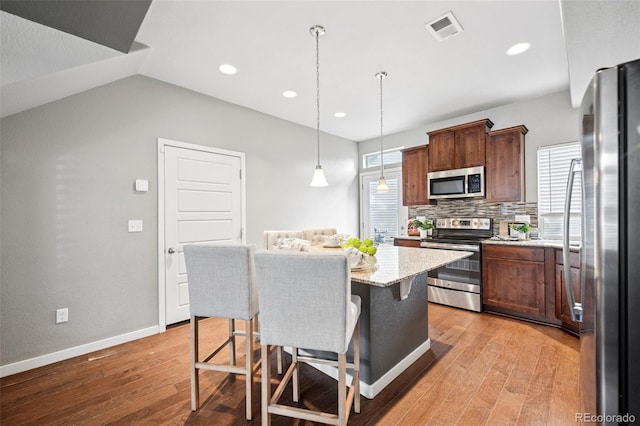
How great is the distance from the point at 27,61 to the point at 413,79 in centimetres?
318

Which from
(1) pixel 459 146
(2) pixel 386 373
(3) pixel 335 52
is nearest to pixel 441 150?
(1) pixel 459 146

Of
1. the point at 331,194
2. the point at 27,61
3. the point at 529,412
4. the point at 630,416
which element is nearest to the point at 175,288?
the point at 27,61

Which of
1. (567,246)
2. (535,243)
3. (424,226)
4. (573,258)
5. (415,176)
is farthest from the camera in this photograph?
(415,176)

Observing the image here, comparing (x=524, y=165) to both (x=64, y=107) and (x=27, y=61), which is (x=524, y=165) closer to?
(x=27, y=61)

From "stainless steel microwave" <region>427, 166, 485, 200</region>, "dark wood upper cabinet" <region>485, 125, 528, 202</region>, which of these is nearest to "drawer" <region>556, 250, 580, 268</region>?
"dark wood upper cabinet" <region>485, 125, 528, 202</region>

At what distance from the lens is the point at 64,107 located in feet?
8.31

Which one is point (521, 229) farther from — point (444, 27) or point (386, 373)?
point (386, 373)

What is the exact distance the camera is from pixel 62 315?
2.51m

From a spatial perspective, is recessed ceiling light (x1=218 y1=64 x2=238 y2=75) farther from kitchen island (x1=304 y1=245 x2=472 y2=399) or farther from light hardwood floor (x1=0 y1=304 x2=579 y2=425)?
light hardwood floor (x1=0 y1=304 x2=579 y2=425)

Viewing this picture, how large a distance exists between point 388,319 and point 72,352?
9.20ft

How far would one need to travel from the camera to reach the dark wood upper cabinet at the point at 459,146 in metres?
3.79

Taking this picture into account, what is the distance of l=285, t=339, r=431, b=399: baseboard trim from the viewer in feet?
6.23

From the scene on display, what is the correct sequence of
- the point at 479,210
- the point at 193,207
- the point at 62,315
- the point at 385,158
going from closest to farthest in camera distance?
1. the point at 62,315
2. the point at 193,207
3. the point at 479,210
4. the point at 385,158

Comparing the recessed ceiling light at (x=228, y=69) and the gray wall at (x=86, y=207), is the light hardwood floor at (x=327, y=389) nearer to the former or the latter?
the gray wall at (x=86, y=207)
